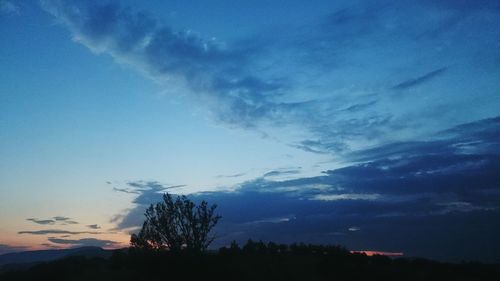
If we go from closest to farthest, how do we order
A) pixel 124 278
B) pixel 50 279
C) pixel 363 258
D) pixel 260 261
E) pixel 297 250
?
pixel 124 278, pixel 50 279, pixel 260 261, pixel 363 258, pixel 297 250

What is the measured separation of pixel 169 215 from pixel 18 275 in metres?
15.3

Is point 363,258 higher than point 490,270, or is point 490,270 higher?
point 363,258

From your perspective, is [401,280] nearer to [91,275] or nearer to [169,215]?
[91,275]

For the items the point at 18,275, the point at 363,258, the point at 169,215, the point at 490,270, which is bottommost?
the point at 490,270

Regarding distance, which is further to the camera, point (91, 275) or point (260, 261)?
point (260, 261)

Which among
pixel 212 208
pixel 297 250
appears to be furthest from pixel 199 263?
pixel 212 208

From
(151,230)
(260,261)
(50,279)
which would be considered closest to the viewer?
(50,279)

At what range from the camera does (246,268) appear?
1964 cm

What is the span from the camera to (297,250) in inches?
1015

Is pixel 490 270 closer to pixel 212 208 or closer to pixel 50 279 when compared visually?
pixel 212 208

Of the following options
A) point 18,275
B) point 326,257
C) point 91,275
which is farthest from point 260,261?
point 18,275

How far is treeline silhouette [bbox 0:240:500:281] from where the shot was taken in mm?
18109

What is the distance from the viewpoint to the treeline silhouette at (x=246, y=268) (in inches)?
713

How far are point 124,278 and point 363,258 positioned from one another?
13216mm
